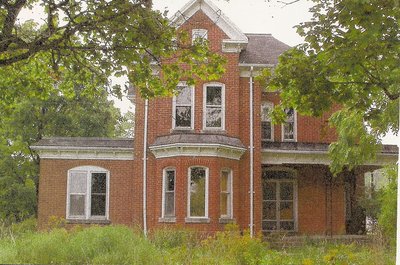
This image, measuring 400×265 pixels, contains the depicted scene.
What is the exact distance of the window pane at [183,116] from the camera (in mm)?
22641

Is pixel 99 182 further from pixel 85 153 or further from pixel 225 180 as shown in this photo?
pixel 225 180

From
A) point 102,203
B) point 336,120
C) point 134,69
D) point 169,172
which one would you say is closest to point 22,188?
point 102,203

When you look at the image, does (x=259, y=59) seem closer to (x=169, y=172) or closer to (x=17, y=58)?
(x=169, y=172)

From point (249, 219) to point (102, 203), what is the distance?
20.0ft

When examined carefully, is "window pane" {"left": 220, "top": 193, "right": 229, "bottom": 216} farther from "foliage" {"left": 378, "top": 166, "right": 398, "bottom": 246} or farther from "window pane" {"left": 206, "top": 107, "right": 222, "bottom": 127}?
"foliage" {"left": 378, "top": 166, "right": 398, "bottom": 246}

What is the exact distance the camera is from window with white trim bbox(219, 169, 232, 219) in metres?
22.3

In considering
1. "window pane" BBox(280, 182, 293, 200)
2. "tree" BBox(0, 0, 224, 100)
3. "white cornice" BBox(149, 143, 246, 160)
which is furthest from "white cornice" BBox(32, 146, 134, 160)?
"tree" BBox(0, 0, 224, 100)

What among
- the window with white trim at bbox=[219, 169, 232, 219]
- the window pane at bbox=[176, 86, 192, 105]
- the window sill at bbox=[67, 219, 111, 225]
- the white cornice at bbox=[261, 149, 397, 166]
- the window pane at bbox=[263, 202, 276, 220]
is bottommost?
the window sill at bbox=[67, 219, 111, 225]

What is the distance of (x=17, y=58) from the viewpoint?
33.2ft

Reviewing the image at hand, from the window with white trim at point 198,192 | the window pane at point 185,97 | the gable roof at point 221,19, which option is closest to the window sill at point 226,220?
the window with white trim at point 198,192

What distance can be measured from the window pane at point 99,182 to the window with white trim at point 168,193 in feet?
10.3

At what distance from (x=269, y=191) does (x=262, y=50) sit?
6217mm

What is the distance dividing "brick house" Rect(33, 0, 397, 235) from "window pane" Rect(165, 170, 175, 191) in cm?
5

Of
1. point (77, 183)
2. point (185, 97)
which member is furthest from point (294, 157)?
point (77, 183)
